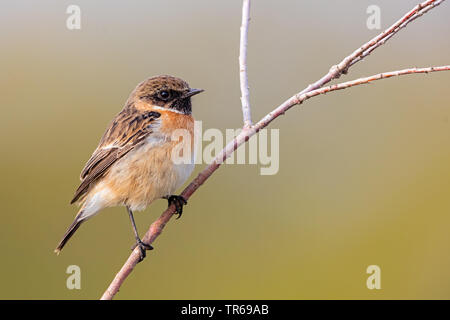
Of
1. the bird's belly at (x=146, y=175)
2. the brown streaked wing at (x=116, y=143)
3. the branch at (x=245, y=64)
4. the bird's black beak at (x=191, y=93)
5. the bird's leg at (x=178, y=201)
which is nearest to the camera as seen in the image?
the branch at (x=245, y=64)

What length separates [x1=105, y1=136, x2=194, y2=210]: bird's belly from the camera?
509cm

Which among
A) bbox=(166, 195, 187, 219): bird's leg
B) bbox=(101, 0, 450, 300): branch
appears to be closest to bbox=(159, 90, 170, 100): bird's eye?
bbox=(166, 195, 187, 219): bird's leg

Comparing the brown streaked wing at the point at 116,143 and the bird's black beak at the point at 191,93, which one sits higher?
the bird's black beak at the point at 191,93

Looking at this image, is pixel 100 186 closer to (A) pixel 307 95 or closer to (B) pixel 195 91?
(B) pixel 195 91

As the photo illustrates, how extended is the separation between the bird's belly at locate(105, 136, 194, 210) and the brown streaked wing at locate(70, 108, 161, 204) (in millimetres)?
80

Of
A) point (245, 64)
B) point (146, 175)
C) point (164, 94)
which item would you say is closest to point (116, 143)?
point (146, 175)

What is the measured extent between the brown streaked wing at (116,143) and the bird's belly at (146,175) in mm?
80

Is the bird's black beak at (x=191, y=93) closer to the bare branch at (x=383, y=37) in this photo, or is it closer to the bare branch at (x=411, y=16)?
the bare branch at (x=383, y=37)

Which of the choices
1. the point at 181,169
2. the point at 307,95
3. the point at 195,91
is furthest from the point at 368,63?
the point at 307,95

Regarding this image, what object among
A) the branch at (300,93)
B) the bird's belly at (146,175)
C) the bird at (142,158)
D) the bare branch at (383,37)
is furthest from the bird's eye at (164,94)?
the bare branch at (383,37)

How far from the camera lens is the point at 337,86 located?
137 inches

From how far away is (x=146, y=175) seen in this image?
5148 mm

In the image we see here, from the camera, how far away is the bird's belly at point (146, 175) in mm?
5094

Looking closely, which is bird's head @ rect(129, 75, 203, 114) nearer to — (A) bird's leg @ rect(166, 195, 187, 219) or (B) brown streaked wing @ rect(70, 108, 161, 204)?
(B) brown streaked wing @ rect(70, 108, 161, 204)
